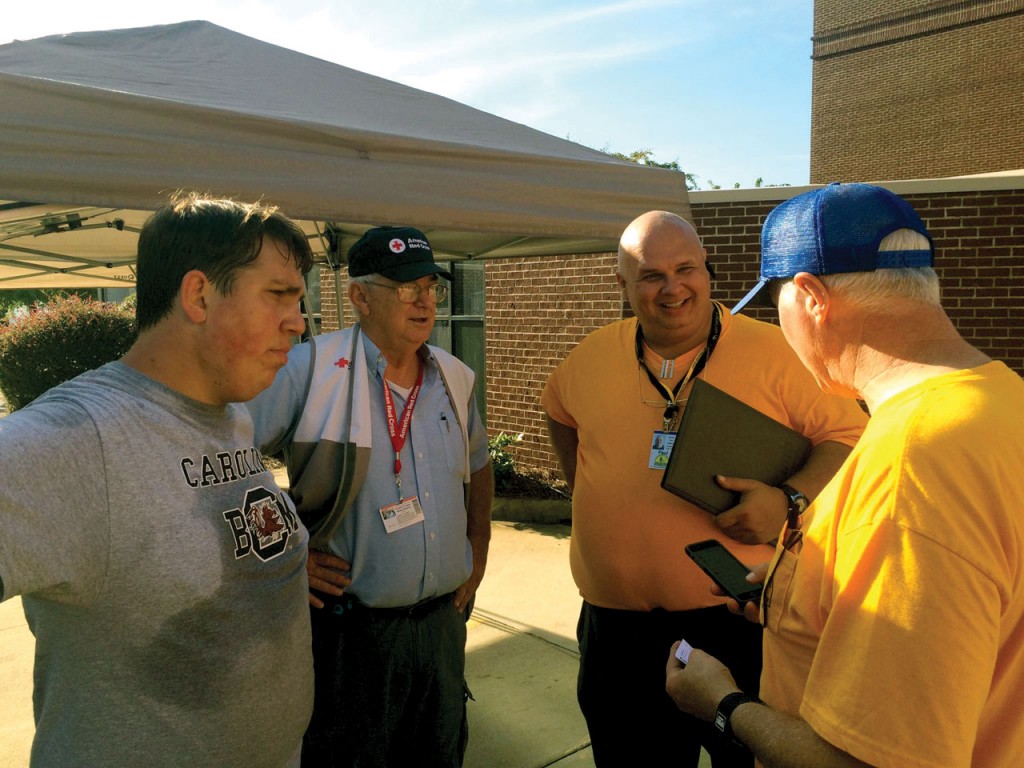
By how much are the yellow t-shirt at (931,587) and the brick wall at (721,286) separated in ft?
20.1

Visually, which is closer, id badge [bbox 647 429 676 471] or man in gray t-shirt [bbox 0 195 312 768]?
man in gray t-shirt [bbox 0 195 312 768]

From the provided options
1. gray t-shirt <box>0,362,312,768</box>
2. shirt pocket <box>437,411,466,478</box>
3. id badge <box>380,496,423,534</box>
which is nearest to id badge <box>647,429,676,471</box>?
shirt pocket <box>437,411,466,478</box>

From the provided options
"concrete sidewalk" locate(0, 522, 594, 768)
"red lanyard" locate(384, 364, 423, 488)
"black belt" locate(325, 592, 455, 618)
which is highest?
"red lanyard" locate(384, 364, 423, 488)

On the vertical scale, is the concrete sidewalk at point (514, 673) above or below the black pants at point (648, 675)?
below

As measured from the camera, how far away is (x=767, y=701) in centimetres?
130

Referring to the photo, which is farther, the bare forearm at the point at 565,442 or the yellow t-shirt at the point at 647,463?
the bare forearm at the point at 565,442

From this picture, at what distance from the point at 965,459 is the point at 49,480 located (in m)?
1.27

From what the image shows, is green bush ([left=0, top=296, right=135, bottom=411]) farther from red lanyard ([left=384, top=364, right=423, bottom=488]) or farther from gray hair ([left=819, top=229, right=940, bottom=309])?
gray hair ([left=819, top=229, right=940, bottom=309])

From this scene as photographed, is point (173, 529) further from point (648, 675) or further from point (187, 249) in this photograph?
point (648, 675)

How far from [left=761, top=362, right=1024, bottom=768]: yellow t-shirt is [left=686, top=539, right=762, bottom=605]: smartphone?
18.4 inches

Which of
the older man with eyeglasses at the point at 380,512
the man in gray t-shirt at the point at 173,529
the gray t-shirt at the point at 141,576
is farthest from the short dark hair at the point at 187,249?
the older man with eyeglasses at the point at 380,512

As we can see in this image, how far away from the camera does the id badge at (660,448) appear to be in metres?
2.31

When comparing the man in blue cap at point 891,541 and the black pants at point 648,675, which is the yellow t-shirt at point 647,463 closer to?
the black pants at point 648,675

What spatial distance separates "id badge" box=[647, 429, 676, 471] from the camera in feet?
7.59
